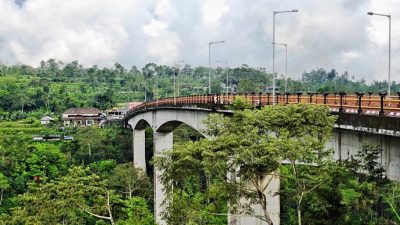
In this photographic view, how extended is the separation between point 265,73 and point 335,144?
419 ft

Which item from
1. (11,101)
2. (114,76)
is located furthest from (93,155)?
(114,76)

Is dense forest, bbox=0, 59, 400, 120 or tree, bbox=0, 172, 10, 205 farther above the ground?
dense forest, bbox=0, 59, 400, 120

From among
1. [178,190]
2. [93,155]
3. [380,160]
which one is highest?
[380,160]

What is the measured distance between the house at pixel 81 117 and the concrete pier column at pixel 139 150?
33487 millimetres

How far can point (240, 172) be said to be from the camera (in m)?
16.1

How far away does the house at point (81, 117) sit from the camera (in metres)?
101

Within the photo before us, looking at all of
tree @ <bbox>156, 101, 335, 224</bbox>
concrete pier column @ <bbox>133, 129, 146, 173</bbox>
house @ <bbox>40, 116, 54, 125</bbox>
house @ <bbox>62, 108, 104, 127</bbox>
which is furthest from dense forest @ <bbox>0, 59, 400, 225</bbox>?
house @ <bbox>62, 108, 104, 127</bbox>

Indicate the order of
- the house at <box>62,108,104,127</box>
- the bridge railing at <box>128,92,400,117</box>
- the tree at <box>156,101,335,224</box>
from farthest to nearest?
the house at <box>62,108,104,127</box>, the tree at <box>156,101,335,224</box>, the bridge railing at <box>128,92,400,117</box>

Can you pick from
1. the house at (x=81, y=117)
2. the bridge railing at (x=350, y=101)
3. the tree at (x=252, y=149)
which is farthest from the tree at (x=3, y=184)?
the tree at (x=252, y=149)

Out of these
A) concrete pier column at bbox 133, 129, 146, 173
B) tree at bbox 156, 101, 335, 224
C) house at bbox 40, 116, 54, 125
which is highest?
tree at bbox 156, 101, 335, 224

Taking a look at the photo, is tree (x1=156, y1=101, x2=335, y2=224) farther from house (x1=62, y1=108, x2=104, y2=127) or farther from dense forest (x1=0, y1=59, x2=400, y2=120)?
house (x1=62, y1=108, x2=104, y2=127)

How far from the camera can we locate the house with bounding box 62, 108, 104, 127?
101m

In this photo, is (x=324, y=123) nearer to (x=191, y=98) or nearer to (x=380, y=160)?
(x=380, y=160)

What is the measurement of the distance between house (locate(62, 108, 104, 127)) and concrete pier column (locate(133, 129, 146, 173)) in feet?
110
